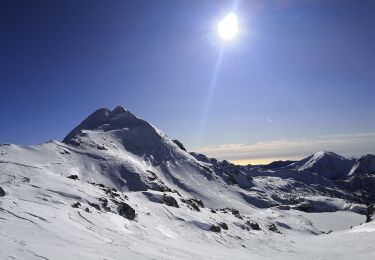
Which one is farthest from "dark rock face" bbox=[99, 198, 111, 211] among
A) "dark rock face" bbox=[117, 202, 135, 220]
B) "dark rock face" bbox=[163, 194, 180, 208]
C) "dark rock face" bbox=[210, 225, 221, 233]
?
"dark rock face" bbox=[163, 194, 180, 208]

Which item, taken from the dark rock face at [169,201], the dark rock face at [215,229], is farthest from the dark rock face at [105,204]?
the dark rock face at [169,201]

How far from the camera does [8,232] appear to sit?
24.1m

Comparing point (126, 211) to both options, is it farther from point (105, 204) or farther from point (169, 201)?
point (169, 201)

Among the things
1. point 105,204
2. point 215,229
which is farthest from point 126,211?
point 215,229

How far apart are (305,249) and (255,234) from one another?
37.3ft

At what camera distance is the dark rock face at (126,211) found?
47875mm

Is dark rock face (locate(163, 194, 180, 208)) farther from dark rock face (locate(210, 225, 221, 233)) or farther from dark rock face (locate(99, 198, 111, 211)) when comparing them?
dark rock face (locate(99, 198, 111, 211))

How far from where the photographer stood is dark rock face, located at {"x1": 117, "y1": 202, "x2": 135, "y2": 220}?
4788cm

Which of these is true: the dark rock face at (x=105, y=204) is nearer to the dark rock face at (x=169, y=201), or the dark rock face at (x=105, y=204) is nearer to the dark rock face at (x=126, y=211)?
the dark rock face at (x=126, y=211)

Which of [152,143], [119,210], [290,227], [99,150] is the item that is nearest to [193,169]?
[152,143]

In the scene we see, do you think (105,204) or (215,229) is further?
(215,229)

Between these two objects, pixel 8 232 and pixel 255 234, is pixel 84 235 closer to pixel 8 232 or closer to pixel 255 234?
pixel 8 232

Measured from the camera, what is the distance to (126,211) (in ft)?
162

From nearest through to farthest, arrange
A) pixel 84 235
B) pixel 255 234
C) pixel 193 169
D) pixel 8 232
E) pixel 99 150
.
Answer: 1. pixel 8 232
2. pixel 84 235
3. pixel 255 234
4. pixel 99 150
5. pixel 193 169
